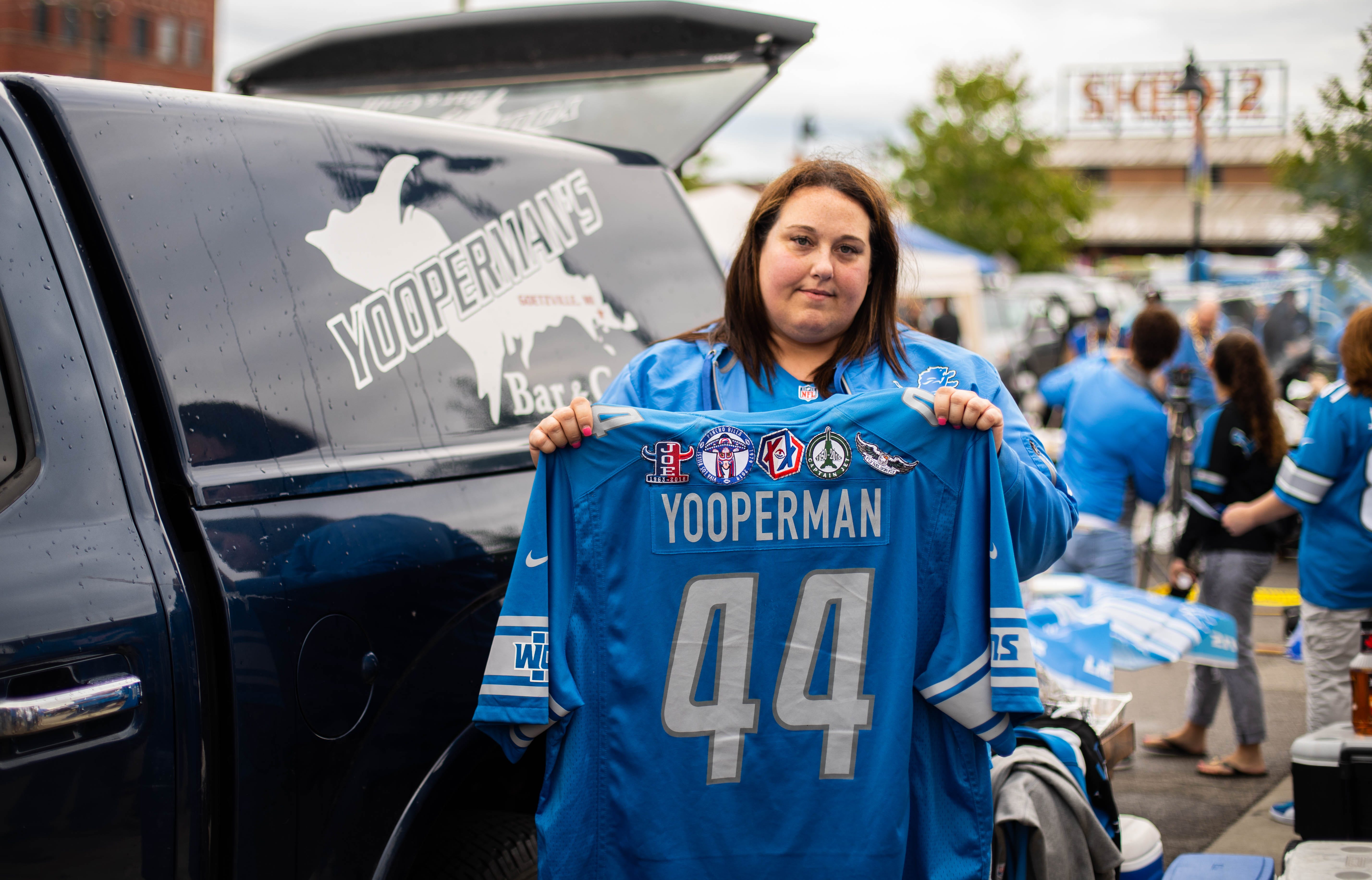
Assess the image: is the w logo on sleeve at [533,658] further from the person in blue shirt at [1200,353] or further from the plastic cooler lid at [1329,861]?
the person in blue shirt at [1200,353]

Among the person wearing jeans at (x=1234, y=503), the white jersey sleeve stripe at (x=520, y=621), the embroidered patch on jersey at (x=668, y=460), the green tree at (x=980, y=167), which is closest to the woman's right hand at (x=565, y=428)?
the embroidered patch on jersey at (x=668, y=460)

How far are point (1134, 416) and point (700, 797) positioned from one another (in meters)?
4.34

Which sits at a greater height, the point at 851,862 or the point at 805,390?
the point at 805,390

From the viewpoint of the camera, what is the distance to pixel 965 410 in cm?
199

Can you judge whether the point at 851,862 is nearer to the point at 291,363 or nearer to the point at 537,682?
the point at 537,682

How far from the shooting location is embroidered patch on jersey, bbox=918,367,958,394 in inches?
87.4

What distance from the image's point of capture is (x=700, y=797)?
2.02 meters

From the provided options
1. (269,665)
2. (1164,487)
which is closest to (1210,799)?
(1164,487)

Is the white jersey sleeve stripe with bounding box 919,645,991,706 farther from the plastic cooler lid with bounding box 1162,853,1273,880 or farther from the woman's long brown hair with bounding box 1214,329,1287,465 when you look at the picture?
the woman's long brown hair with bounding box 1214,329,1287,465

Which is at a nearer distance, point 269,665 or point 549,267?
point 269,665

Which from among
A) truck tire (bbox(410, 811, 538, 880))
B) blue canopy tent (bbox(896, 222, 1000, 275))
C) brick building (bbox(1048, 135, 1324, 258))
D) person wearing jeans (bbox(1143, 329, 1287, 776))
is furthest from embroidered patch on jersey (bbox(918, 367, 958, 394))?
brick building (bbox(1048, 135, 1324, 258))

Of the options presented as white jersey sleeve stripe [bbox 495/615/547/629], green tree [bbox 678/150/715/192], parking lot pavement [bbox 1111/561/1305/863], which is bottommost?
parking lot pavement [bbox 1111/561/1305/863]

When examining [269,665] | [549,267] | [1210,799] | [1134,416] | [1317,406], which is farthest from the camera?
[1134,416]

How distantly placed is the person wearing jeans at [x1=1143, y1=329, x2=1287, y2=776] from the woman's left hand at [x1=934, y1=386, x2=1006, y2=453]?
370 centimetres
